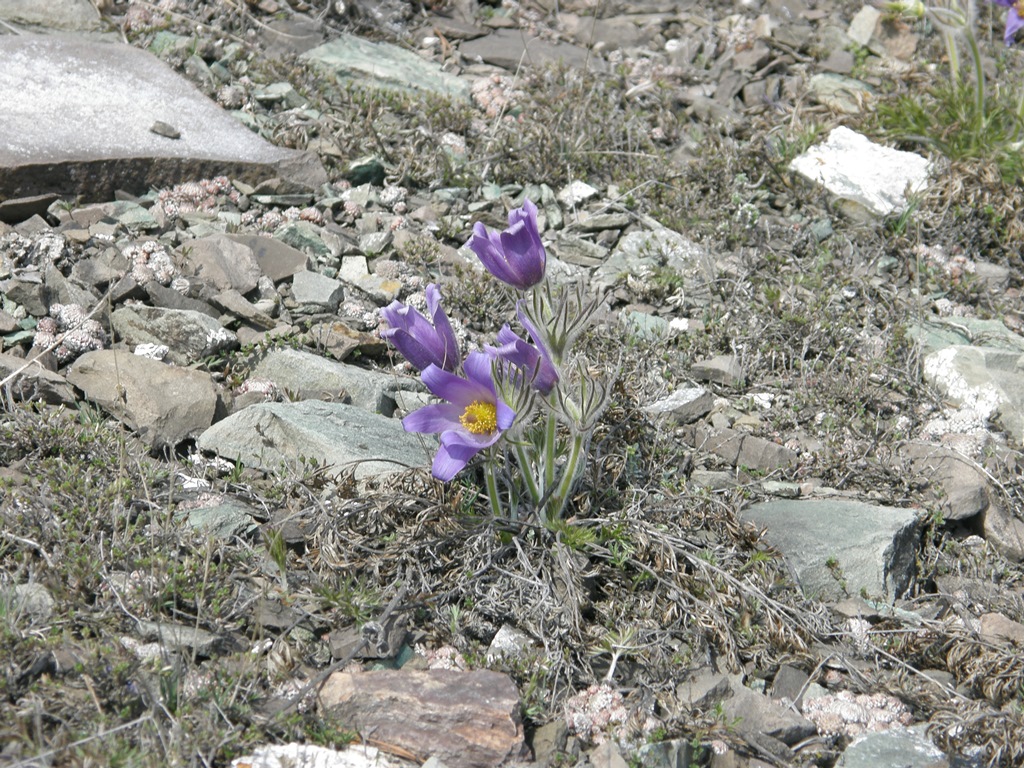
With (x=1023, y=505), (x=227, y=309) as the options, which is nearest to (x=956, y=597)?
(x=1023, y=505)

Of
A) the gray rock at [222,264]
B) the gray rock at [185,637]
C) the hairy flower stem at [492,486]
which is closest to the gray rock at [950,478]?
the hairy flower stem at [492,486]

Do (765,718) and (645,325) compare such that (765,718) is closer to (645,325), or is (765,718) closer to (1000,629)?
(1000,629)

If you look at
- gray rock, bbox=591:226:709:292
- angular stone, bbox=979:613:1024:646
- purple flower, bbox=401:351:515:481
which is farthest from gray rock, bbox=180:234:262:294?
angular stone, bbox=979:613:1024:646

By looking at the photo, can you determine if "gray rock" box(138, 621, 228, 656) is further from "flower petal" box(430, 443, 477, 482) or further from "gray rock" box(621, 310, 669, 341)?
"gray rock" box(621, 310, 669, 341)

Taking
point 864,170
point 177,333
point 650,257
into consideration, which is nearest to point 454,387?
point 177,333

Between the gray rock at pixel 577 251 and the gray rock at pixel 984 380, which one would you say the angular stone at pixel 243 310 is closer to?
the gray rock at pixel 577 251

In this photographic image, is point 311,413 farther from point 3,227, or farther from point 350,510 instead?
point 3,227
